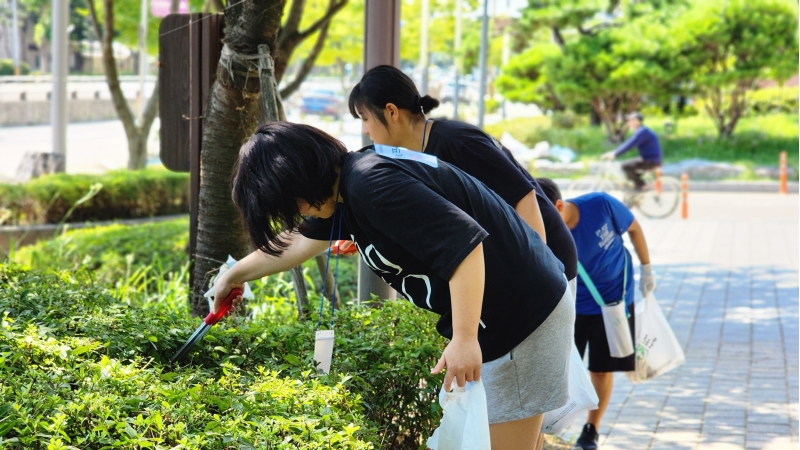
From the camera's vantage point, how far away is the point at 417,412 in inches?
111

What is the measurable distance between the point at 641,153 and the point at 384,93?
437 inches

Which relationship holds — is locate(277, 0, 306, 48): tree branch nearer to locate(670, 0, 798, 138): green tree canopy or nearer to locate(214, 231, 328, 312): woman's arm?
locate(214, 231, 328, 312): woman's arm

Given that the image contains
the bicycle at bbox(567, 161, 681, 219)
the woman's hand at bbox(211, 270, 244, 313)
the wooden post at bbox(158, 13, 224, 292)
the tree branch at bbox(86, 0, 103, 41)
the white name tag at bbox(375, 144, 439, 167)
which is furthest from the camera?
the bicycle at bbox(567, 161, 681, 219)

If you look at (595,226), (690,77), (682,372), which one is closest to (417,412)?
(595,226)

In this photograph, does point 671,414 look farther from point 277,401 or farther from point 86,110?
point 86,110

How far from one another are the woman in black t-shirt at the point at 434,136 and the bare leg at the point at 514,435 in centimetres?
72

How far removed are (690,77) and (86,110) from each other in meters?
21.2

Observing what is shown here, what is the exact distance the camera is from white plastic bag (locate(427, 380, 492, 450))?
2309 mm

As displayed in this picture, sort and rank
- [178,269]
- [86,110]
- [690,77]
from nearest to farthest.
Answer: [178,269] → [690,77] → [86,110]

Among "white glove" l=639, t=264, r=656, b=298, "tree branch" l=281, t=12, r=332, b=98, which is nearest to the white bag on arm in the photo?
"white glove" l=639, t=264, r=656, b=298

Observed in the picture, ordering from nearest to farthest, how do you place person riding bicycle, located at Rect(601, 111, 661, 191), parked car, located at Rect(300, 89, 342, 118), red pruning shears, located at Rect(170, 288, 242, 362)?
red pruning shears, located at Rect(170, 288, 242, 362), person riding bicycle, located at Rect(601, 111, 661, 191), parked car, located at Rect(300, 89, 342, 118)

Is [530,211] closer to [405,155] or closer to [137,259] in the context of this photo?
[405,155]

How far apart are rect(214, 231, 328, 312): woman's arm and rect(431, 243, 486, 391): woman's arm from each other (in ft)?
2.31

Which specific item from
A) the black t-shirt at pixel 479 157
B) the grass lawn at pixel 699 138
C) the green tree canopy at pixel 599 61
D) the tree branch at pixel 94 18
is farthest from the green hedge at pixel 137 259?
the green tree canopy at pixel 599 61
